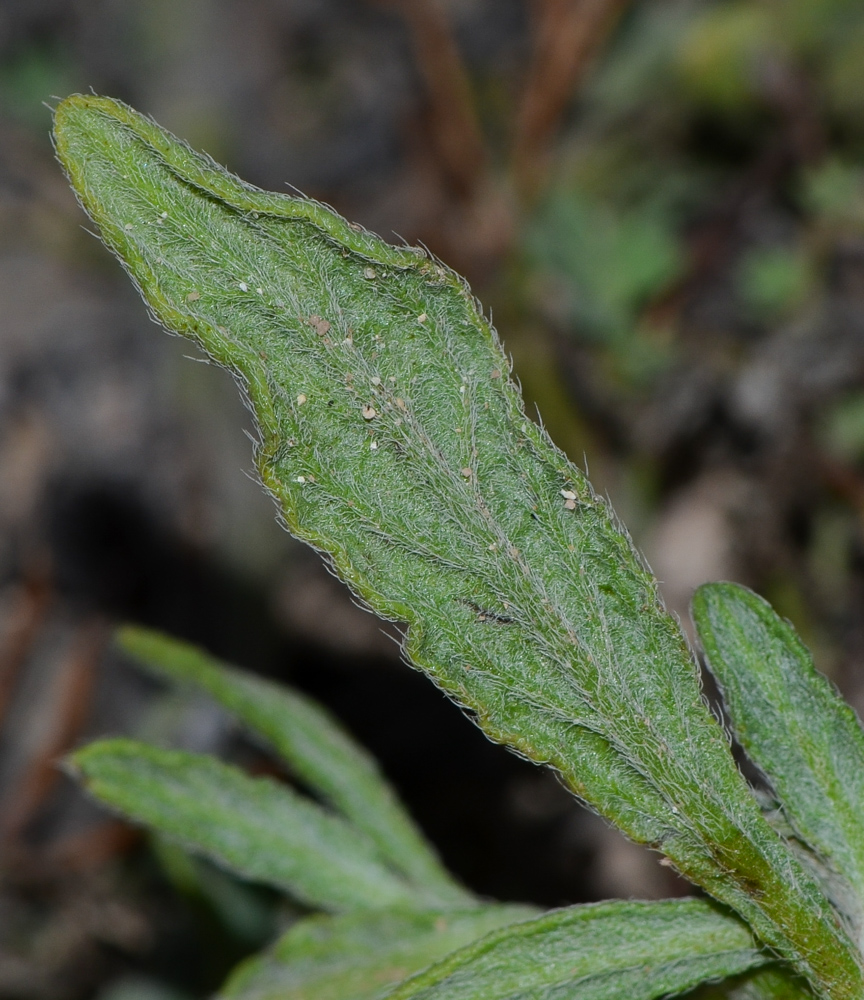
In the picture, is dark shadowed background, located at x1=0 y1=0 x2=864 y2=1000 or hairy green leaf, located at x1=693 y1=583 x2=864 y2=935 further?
dark shadowed background, located at x1=0 y1=0 x2=864 y2=1000

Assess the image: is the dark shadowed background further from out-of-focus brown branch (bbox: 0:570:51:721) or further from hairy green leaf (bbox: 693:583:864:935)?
hairy green leaf (bbox: 693:583:864:935)

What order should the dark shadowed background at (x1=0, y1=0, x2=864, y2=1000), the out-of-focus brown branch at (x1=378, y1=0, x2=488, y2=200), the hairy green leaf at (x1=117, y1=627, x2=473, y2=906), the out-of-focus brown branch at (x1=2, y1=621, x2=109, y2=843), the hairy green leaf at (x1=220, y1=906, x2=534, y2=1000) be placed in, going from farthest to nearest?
the out-of-focus brown branch at (x1=378, y1=0, x2=488, y2=200) < the out-of-focus brown branch at (x1=2, y1=621, x2=109, y2=843) < the dark shadowed background at (x1=0, y1=0, x2=864, y2=1000) < the hairy green leaf at (x1=117, y1=627, x2=473, y2=906) < the hairy green leaf at (x1=220, y1=906, x2=534, y2=1000)

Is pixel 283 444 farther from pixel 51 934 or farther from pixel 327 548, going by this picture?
pixel 51 934

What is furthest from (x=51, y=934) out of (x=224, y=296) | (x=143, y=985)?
(x=224, y=296)

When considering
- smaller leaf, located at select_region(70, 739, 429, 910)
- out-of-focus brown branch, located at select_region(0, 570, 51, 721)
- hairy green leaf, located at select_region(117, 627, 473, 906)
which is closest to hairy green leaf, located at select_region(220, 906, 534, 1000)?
smaller leaf, located at select_region(70, 739, 429, 910)

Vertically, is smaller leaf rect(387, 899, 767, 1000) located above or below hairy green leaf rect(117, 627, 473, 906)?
below

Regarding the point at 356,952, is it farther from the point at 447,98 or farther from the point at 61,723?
the point at 447,98

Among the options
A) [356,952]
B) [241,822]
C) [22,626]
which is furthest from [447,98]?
[356,952]
